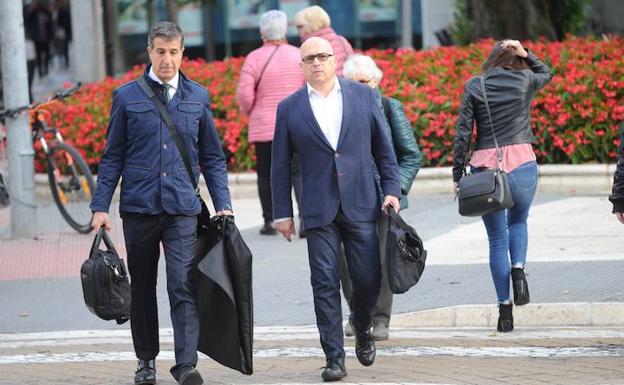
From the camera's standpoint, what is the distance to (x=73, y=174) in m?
13.4

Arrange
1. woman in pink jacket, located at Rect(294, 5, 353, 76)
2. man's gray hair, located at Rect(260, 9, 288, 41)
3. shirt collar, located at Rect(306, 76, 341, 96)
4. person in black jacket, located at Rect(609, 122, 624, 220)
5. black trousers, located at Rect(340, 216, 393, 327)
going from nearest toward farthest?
person in black jacket, located at Rect(609, 122, 624, 220) < shirt collar, located at Rect(306, 76, 341, 96) < black trousers, located at Rect(340, 216, 393, 327) < woman in pink jacket, located at Rect(294, 5, 353, 76) < man's gray hair, located at Rect(260, 9, 288, 41)

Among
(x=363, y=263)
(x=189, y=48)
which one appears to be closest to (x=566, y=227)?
(x=363, y=263)

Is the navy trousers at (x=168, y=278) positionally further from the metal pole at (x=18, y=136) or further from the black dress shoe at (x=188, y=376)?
the metal pole at (x=18, y=136)

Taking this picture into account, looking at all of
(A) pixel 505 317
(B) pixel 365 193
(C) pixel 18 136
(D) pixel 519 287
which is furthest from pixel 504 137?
(C) pixel 18 136

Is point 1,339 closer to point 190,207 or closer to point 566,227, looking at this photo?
point 190,207

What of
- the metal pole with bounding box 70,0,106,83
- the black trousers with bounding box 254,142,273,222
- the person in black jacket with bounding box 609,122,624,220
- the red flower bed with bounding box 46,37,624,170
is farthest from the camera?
the metal pole with bounding box 70,0,106,83

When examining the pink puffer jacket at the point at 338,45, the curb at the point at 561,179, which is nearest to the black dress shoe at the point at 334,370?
the pink puffer jacket at the point at 338,45

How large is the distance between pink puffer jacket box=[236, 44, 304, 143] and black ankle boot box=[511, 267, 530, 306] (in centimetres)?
379

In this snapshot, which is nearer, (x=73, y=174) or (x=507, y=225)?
(x=507, y=225)

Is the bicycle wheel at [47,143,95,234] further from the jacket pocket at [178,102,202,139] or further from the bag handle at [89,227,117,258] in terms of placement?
the jacket pocket at [178,102,202,139]

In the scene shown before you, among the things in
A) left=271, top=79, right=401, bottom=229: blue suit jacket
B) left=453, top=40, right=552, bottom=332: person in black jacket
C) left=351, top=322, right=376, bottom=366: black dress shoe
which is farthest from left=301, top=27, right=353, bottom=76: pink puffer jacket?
left=351, top=322, right=376, bottom=366: black dress shoe

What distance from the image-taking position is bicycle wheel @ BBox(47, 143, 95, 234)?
13.3m

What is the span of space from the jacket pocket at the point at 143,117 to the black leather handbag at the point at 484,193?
6.75ft

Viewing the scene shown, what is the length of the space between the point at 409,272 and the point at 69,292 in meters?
3.94
